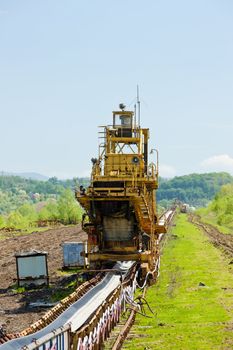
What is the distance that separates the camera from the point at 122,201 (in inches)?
→ 958

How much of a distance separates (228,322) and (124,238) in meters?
8.56

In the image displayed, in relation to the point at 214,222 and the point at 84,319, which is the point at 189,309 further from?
the point at 214,222

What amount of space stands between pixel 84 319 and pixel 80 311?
0.80 metres

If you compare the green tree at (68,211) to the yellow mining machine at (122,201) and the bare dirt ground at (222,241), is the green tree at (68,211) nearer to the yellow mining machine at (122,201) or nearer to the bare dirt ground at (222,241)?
the bare dirt ground at (222,241)

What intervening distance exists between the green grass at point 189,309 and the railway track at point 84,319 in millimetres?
763

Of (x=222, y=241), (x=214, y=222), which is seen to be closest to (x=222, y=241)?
(x=222, y=241)

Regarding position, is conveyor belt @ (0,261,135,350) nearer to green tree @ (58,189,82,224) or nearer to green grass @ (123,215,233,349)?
green grass @ (123,215,233,349)

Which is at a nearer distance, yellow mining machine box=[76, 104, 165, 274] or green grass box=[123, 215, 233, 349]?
green grass box=[123, 215, 233, 349]

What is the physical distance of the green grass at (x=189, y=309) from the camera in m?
15.3

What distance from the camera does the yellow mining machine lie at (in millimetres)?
23688

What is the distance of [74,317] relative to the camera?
1377cm

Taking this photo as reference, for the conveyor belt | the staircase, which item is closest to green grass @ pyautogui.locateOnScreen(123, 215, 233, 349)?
the conveyor belt

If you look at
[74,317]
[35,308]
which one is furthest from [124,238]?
[74,317]

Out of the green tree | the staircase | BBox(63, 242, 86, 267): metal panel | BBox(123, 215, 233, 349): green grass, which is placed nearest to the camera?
BBox(123, 215, 233, 349): green grass
